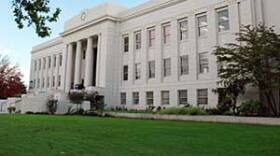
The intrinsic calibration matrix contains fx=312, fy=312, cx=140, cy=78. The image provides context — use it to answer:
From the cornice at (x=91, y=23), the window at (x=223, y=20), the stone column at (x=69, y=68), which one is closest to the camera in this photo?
the window at (x=223, y=20)

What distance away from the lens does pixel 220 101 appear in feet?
74.7

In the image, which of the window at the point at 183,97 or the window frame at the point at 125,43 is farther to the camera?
the window frame at the point at 125,43

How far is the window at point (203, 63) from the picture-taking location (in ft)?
87.4

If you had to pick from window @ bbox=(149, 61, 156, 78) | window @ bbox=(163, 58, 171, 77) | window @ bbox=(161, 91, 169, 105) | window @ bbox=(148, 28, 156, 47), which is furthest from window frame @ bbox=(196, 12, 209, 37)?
window @ bbox=(161, 91, 169, 105)

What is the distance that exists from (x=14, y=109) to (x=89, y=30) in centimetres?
1310

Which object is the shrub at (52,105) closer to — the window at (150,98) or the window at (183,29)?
the window at (150,98)

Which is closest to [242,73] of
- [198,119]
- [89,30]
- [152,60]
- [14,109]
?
[198,119]

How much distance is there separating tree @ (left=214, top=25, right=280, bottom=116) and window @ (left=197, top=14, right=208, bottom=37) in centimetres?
551

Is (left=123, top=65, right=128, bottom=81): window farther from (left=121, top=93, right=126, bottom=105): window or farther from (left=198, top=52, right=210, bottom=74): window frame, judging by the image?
(left=198, top=52, right=210, bottom=74): window frame

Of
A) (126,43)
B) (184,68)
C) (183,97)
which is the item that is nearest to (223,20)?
(184,68)

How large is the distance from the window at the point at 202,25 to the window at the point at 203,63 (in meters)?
1.87

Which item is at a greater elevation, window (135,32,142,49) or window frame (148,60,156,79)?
window (135,32,142,49)

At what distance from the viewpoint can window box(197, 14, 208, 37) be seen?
27312 mm

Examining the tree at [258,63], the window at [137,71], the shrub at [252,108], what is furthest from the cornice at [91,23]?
the shrub at [252,108]
